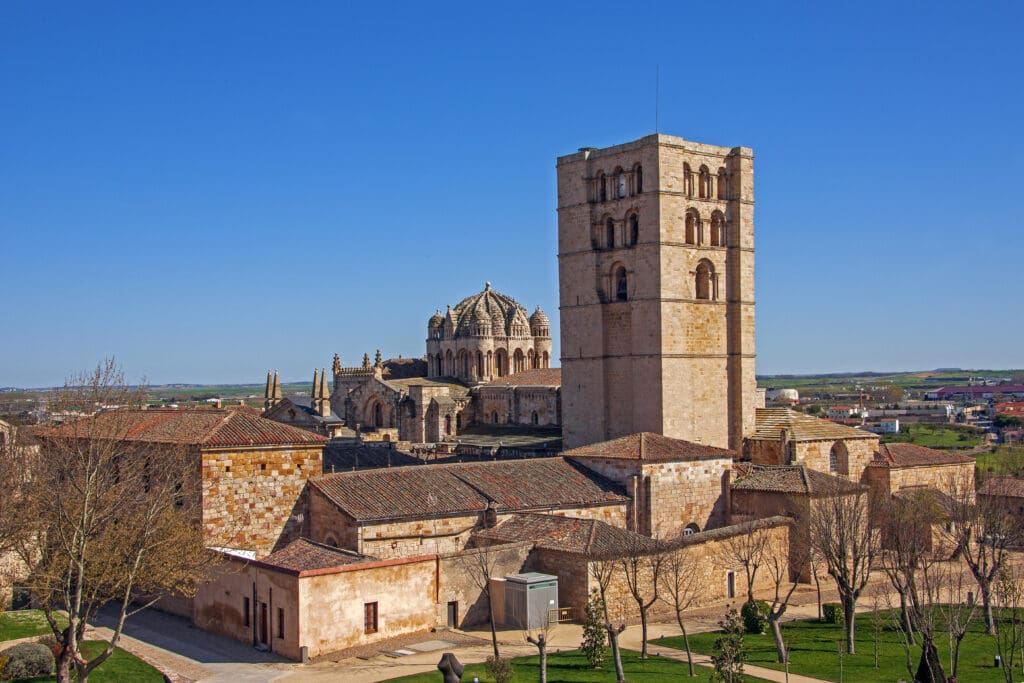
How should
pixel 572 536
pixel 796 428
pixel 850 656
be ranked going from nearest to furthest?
pixel 850 656 → pixel 572 536 → pixel 796 428

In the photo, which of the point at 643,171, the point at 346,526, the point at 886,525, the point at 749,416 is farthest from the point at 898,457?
the point at 346,526

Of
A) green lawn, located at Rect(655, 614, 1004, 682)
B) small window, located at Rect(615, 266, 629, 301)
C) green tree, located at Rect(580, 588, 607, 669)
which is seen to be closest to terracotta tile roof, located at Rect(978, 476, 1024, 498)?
green lawn, located at Rect(655, 614, 1004, 682)

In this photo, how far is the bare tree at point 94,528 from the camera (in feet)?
68.9

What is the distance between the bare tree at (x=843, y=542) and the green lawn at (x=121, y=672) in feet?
50.4

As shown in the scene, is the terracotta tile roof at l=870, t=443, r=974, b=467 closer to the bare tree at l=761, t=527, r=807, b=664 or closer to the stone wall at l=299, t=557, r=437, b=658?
the bare tree at l=761, t=527, r=807, b=664

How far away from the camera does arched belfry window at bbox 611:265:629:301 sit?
4031 cm

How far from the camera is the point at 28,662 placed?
74.7 ft

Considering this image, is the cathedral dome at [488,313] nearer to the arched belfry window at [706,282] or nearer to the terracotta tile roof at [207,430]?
the arched belfry window at [706,282]

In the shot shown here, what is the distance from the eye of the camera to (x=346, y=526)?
1133 inches

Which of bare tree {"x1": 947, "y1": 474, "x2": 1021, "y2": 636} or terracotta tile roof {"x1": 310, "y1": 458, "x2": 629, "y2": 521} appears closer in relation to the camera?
bare tree {"x1": 947, "y1": 474, "x2": 1021, "y2": 636}

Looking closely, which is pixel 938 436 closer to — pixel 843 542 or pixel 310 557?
pixel 843 542

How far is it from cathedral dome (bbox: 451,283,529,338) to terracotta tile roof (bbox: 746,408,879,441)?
31729 millimetres

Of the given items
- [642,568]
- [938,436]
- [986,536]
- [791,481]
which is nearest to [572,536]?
[642,568]

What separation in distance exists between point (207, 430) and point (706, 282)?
63.4ft
